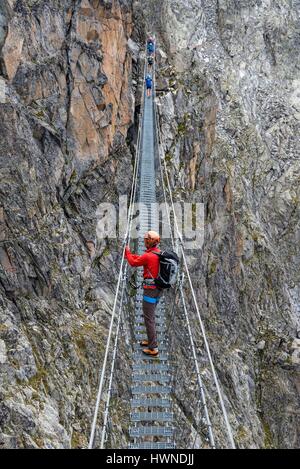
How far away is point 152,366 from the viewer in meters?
7.48

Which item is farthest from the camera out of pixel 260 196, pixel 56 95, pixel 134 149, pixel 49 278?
pixel 260 196

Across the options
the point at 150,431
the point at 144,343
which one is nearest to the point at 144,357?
the point at 144,343

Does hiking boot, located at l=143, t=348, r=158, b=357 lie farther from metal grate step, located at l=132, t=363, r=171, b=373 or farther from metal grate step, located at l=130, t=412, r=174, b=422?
metal grate step, located at l=130, t=412, r=174, b=422

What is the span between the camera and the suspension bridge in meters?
6.36

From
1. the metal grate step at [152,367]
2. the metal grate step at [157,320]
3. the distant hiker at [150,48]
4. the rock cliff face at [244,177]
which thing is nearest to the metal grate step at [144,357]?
the metal grate step at [152,367]

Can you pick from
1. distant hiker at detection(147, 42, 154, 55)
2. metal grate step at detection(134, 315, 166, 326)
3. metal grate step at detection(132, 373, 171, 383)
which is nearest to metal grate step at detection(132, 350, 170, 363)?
metal grate step at detection(132, 373, 171, 383)

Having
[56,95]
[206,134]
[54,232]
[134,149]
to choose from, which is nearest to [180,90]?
[206,134]

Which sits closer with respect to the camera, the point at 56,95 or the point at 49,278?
the point at 49,278

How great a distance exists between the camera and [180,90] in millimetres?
24469

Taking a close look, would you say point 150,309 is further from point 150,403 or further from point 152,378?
point 150,403

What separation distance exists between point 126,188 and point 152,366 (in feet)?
26.2

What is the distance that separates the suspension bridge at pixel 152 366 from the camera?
20.9 ft

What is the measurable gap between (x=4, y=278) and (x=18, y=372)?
1812 millimetres
